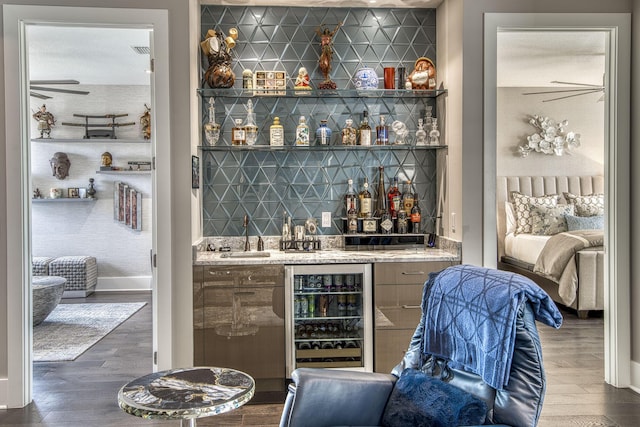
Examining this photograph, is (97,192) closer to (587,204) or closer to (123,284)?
(123,284)

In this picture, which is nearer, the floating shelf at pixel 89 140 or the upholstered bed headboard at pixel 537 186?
the floating shelf at pixel 89 140

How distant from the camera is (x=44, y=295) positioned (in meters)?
5.45

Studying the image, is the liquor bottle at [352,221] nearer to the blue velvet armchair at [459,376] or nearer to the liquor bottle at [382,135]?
the liquor bottle at [382,135]

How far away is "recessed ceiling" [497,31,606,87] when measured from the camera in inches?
210

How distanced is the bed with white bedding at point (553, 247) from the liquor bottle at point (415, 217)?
2.46 metres

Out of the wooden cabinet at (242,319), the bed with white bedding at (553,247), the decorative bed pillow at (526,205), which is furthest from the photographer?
the decorative bed pillow at (526,205)

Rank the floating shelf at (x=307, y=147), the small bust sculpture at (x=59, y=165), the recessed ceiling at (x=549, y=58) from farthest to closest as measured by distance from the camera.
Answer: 1. the small bust sculpture at (x=59, y=165)
2. the recessed ceiling at (x=549, y=58)
3. the floating shelf at (x=307, y=147)

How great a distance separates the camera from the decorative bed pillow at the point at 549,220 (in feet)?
22.4

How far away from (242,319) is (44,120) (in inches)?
211

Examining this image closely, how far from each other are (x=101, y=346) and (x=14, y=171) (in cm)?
205

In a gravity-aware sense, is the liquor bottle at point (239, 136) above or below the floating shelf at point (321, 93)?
below

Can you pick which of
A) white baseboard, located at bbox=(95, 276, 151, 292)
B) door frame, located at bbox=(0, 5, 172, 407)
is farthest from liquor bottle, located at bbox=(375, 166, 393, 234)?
white baseboard, located at bbox=(95, 276, 151, 292)

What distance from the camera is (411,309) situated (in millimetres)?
3580

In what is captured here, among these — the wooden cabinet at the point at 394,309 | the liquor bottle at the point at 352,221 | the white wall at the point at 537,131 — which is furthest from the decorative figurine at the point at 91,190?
the white wall at the point at 537,131
